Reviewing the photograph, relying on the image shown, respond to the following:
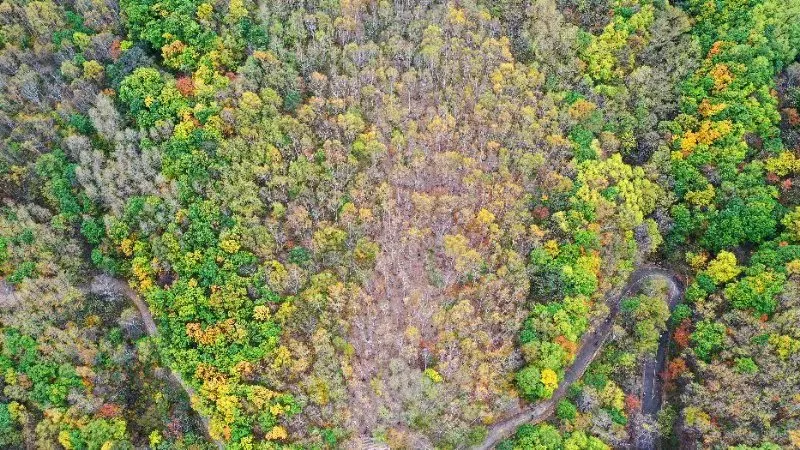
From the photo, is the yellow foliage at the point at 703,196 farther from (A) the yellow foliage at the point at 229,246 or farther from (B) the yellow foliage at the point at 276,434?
(B) the yellow foliage at the point at 276,434

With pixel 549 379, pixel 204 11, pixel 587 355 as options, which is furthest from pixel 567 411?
pixel 204 11

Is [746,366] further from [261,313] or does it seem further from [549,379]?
[261,313]

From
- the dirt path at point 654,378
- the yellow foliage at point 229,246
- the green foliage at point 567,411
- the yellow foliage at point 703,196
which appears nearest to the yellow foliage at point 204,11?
the yellow foliage at point 229,246

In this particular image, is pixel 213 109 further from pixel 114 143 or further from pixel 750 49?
pixel 750 49

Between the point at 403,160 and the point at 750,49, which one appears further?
the point at 750,49

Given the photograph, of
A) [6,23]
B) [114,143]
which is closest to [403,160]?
[114,143]
